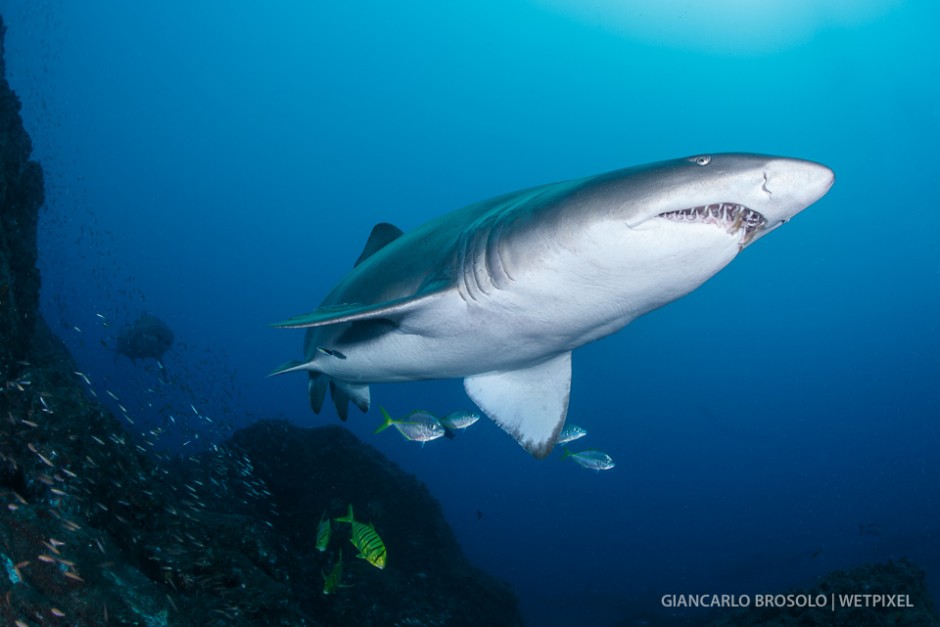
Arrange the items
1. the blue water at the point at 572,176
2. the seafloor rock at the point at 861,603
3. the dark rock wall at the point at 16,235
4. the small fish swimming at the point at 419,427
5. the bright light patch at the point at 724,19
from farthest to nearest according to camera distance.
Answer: the blue water at the point at 572,176, the bright light patch at the point at 724,19, the small fish swimming at the point at 419,427, the dark rock wall at the point at 16,235, the seafloor rock at the point at 861,603

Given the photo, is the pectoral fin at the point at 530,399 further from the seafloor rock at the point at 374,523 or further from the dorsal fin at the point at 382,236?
the seafloor rock at the point at 374,523

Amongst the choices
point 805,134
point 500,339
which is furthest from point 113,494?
point 805,134

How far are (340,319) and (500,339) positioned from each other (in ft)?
3.85

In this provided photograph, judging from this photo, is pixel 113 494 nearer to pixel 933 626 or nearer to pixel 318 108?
pixel 933 626

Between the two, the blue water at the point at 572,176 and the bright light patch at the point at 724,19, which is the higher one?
the bright light patch at the point at 724,19

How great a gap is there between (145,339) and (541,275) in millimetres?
17034

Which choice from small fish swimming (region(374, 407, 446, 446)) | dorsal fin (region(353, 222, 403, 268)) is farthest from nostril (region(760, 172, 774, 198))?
small fish swimming (region(374, 407, 446, 446))

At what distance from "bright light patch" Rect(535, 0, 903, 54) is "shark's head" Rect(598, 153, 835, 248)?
188ft

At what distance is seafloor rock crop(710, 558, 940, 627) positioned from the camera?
13.1 feet

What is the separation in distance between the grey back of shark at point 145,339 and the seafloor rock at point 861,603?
671 inches

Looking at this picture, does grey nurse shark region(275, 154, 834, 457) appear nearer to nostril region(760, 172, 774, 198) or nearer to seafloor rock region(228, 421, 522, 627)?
→ nostril region(760, 172, 774, 198)

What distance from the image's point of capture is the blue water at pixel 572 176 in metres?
51.3

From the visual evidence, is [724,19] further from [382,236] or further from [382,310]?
[382,310]

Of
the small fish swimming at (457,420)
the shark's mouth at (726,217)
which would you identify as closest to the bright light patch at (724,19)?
the small fish swimming at (457,420)
